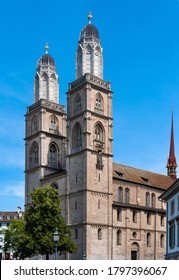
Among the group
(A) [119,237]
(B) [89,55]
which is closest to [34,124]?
(B) [89,55]

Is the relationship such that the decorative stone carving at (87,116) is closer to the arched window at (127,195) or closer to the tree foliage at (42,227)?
the arched window at (127,195)

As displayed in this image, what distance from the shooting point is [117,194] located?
7806cm

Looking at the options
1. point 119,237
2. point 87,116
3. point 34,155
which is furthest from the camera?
point 34,155

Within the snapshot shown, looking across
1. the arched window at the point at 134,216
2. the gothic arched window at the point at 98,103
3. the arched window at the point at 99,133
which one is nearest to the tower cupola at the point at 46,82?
the gothic arched window at the point at 98,103

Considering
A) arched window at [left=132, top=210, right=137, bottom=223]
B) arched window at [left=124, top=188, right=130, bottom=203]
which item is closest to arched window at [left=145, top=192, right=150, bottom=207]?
arched window at [left=132, top=210, right=137, bottom=223]

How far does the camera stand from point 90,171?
70562mm

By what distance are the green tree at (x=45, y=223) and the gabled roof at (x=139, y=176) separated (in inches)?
868

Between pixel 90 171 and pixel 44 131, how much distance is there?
16.6 meters

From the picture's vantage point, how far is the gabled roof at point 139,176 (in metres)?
81.2

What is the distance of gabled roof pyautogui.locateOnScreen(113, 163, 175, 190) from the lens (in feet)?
267

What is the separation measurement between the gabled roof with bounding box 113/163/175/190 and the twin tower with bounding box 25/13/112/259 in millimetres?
7898

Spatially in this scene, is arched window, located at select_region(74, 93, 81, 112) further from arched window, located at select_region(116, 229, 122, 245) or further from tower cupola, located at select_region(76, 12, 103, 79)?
arched window, located at select_region(116, 229, 122, 245)

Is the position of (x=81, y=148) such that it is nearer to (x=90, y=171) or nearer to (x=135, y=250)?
(x=90, y=171)
